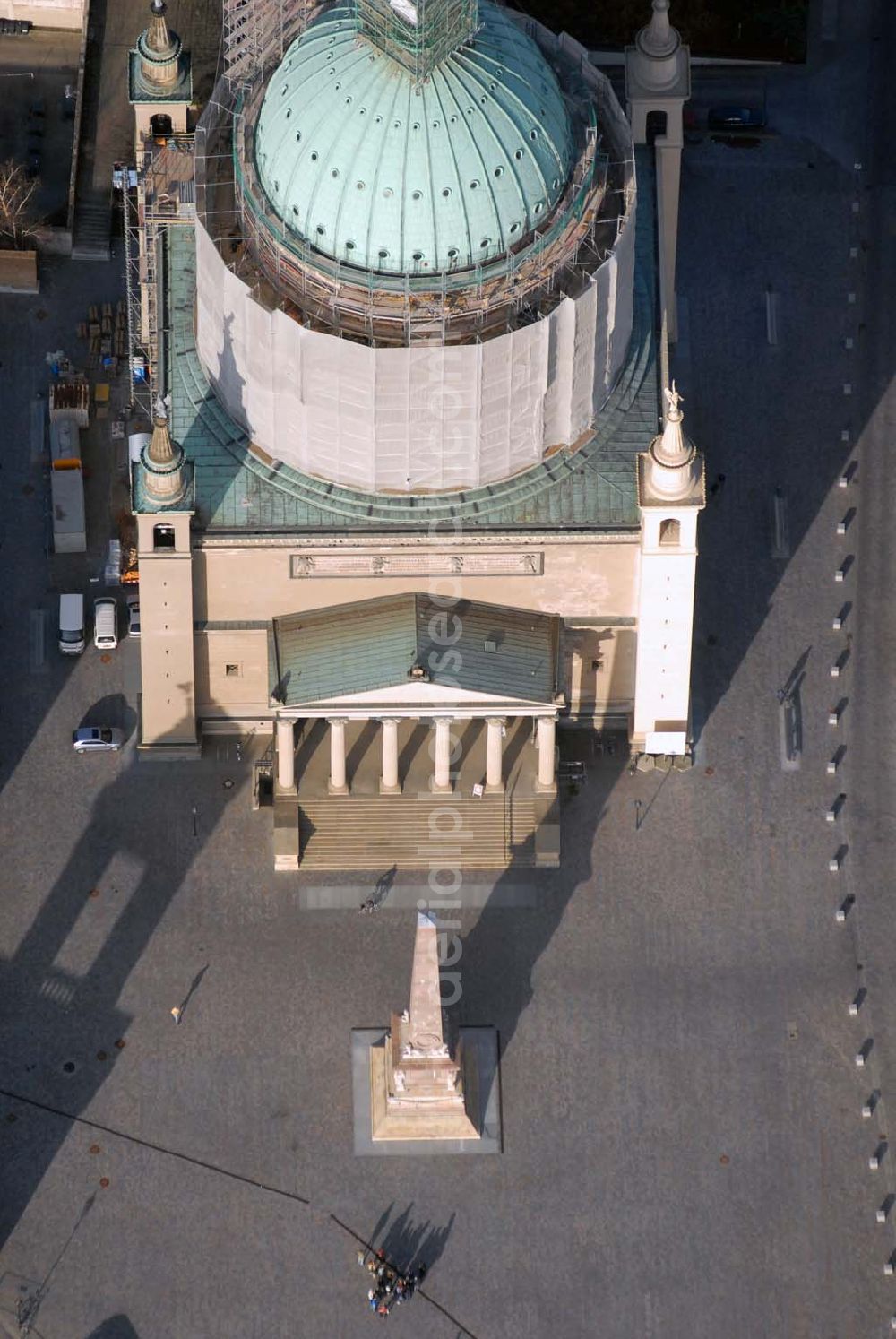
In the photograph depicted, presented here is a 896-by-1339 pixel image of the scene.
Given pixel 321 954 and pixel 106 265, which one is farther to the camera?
pixel 106 265

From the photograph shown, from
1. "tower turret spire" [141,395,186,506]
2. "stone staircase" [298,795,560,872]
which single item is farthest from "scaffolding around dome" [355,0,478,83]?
Answer: "stone staircase" [298,795,560,872]

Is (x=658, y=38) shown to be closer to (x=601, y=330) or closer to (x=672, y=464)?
(x=601, y=330)

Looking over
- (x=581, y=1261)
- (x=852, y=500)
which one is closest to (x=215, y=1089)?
(x=581, y=1261)

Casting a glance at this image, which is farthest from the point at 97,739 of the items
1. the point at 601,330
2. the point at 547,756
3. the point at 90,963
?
the point at 601,330

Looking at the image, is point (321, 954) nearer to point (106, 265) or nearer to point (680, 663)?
point (680, 663)

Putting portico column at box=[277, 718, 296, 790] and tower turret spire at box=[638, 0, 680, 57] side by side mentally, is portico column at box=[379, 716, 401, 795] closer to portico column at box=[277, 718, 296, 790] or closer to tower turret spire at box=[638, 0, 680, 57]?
portico column at box=[277, 718, 296, 790]
